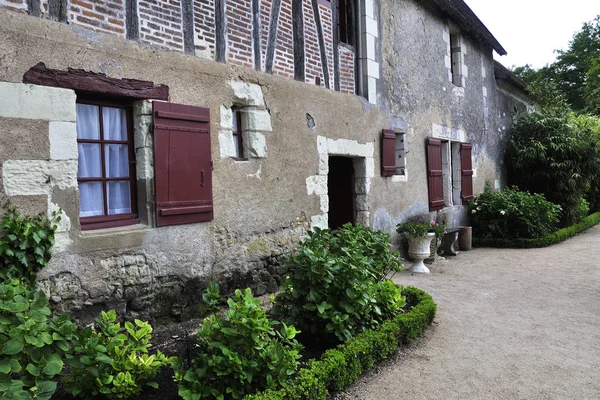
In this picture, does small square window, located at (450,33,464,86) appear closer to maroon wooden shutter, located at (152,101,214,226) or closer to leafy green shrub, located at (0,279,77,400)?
maroon wooden shutter, located at (152,101,214,226)

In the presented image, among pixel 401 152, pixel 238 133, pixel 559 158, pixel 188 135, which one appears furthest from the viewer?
pixel 559 158

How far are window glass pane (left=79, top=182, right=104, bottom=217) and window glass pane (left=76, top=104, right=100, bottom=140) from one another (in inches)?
15.3

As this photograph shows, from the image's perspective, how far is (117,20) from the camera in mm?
3674

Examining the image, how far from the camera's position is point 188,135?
405 cm

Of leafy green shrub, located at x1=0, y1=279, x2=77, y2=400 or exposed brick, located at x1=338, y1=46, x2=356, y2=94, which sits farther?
exposed brick, located at x1=338, y1=46, x2=356, y2=94

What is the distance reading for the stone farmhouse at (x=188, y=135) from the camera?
3.24m

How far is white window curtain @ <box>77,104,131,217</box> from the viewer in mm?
3582

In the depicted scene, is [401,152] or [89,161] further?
[401,152]

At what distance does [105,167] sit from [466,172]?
7515 millimetres

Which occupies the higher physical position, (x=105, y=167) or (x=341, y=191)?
(x=105, y=167)

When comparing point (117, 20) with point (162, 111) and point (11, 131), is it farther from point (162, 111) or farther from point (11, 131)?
point (11, 131)

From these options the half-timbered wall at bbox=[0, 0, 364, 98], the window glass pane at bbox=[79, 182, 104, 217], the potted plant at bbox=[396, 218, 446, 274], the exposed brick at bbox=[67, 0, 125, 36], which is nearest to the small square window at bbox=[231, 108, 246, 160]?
the half-timbered wall at bbox=[0, 0, 364, 98]

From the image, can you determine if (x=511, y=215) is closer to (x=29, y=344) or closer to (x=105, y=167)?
(x=105, y=167)

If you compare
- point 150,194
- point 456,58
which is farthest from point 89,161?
point 456,58
